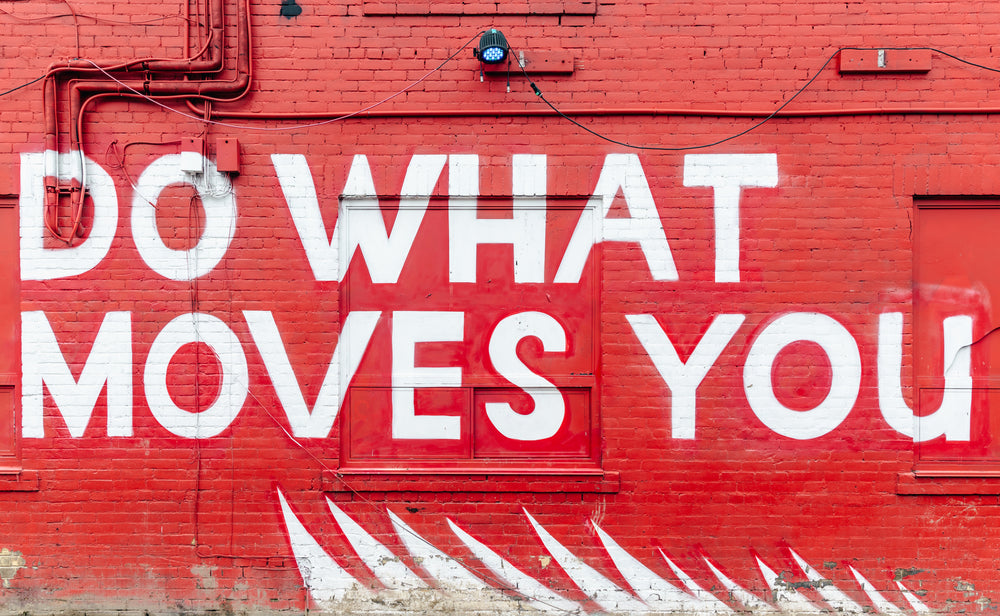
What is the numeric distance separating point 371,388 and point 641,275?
2152mm

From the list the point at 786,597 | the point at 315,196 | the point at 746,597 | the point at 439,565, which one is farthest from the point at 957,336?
the point at 315,196

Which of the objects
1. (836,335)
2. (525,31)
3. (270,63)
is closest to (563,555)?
(836,335)

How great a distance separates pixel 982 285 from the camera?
4.36 meters

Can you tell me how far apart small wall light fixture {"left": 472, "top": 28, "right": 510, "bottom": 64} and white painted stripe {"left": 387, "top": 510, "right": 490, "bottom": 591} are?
342 centimetres

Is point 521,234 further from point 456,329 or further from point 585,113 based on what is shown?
point 585,113

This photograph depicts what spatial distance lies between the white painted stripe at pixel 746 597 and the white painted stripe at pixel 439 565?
173 cm

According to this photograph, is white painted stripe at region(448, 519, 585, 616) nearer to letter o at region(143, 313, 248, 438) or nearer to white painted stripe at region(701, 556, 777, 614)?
white painted stripe at region(701, 556, 777, 614)

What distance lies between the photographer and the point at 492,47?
4113 millimetres

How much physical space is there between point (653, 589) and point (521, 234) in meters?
2.75

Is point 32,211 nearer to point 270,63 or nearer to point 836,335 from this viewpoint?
point 270,63

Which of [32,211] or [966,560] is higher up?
[32,211]

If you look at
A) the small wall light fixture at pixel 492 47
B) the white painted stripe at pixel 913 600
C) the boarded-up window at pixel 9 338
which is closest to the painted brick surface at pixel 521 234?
the white painted stripe at pixel 913 600

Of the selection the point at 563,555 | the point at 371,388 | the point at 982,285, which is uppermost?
the point at 982,285

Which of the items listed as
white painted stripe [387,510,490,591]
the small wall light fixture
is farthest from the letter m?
the small wall light fixture
